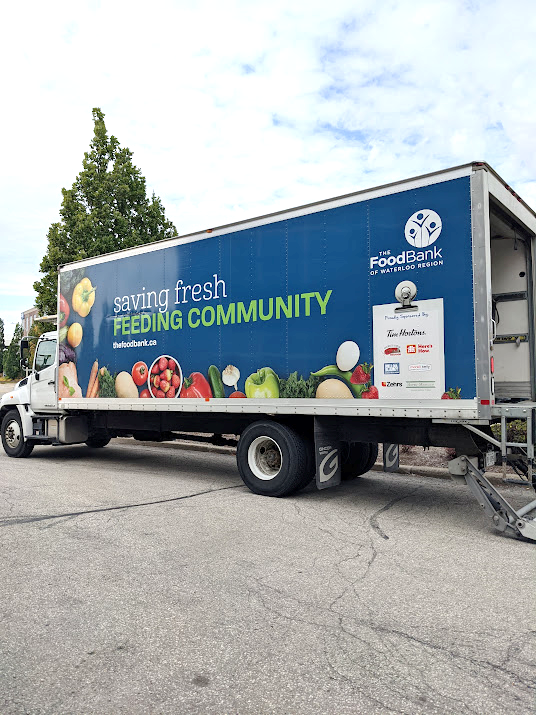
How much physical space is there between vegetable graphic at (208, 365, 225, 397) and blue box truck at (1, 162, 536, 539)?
0.02m

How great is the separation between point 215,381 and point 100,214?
10604 millimetres

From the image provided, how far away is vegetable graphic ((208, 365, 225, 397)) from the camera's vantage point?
826 centimetres

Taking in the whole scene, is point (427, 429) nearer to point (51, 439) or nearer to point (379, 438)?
point (379, 438)

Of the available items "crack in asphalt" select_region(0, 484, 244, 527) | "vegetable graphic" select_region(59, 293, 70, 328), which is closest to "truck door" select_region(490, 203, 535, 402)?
"crack in asphalt" select_region(0, 484, 244, 527)

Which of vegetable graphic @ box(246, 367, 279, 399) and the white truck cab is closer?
vegetable graphic @ box(246, 367, 279, 399)

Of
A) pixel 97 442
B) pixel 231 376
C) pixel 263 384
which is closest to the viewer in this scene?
pixel 263 384

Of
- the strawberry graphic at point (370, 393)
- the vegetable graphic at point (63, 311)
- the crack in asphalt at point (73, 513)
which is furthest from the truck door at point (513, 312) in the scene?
the vegetable graphic at point (63, 311)

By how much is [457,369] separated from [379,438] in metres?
1.46

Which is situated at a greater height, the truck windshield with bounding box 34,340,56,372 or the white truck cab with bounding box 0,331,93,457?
the truck windshield with bounding box 34,340,56,372

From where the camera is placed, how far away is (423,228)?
6.38 metres

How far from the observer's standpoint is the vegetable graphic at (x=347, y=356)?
22.6 feet

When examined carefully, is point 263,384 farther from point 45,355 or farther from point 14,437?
point 14,437

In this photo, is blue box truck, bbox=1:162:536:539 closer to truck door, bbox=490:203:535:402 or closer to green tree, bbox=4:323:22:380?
truck door, bbox=490:203:535:402

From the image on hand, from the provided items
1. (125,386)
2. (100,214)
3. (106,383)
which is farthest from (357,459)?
(100,214)
